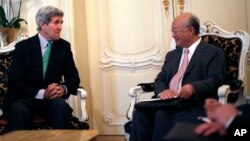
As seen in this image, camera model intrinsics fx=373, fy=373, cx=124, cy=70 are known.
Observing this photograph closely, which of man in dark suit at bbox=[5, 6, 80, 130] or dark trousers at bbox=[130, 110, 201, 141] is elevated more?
man in dark suit at bbox=[5, 6, 80, 130]

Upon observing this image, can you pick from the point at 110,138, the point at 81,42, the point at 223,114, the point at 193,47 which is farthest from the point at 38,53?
the point at 223,114

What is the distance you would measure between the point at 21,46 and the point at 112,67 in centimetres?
106

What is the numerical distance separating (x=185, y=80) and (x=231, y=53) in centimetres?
54

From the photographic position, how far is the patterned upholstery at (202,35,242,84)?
2.72 metres

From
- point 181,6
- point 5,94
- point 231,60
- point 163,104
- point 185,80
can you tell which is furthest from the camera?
point 181,6

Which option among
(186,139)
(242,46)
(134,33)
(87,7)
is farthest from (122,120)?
(186,139)

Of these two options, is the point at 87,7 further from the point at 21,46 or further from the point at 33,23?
the point at 21,46

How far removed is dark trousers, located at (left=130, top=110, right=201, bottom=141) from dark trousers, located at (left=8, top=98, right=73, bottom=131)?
0.50 m

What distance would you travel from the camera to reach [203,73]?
244 cm

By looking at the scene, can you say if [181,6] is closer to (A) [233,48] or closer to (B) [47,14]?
(A) [233,48]

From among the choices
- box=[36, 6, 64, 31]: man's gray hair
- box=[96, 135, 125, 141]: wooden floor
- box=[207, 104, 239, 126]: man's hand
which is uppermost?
box=[36, 6, 64, 31]: man's gray hair

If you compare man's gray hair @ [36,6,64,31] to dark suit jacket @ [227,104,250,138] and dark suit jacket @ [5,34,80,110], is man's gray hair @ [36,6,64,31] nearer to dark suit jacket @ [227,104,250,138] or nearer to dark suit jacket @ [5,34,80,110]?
dark suit jacket @ [5,34,80,110]

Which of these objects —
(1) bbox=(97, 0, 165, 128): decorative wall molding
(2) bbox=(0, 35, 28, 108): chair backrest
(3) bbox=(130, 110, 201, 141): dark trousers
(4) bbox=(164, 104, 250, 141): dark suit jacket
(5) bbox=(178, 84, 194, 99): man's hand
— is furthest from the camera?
(1) bbox=(97, 0, 165, 128): decorative wall molding

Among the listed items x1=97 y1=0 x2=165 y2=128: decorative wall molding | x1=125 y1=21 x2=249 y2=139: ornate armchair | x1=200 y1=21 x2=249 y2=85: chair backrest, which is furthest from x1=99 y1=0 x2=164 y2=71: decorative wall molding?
x1=200 y1=21 x2=249 y2=85: chair backrest
